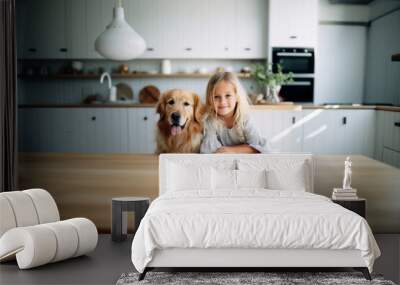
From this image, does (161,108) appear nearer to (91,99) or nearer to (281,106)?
(281,106)

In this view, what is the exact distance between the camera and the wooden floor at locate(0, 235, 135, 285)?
11.8ft

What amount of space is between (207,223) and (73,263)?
1.03m

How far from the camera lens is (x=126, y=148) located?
8.61 metres

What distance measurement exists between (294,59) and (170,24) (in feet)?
6.14

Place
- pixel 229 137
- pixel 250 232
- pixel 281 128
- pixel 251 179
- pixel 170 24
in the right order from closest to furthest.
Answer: pixel 250 232 → pixel 251 179 → pixel 229 137 → pixel 281 128 → pixel 170 24

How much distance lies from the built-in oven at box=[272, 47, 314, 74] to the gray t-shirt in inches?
132

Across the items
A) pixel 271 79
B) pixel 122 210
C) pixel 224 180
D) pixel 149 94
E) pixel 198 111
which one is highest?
pixel 271 79

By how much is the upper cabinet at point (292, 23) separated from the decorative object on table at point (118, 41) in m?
3.87

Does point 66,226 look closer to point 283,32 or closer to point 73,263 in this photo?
point 73,263

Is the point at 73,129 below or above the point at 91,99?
below

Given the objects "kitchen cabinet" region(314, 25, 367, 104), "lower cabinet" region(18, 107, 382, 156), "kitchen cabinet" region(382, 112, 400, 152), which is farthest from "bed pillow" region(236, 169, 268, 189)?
"kitchen cabinet" region(314, 25, 367, 104)

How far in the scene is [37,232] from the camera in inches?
149

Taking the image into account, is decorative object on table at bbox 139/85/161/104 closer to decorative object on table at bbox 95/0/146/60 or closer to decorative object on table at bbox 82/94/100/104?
decorative object on table at bbox 82/94/100/104

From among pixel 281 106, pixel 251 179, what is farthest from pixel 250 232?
pixel 281 106
